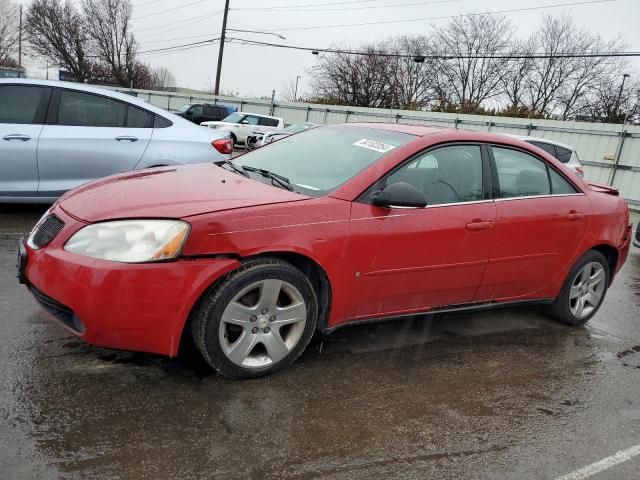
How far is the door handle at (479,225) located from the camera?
12.3 ft

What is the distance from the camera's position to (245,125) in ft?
81.8

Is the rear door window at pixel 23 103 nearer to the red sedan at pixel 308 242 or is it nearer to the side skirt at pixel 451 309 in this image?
the red sedan at pixel 308 242

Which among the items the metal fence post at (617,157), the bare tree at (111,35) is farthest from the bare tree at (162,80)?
the metal fence post at (617,157)

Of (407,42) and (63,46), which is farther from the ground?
(407,42)

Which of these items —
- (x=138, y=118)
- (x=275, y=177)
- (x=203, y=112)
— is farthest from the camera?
(x=203, y=112)

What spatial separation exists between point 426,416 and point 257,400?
0.90m

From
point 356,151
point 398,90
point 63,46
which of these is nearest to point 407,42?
point 398,90

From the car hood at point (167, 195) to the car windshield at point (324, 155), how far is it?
10.3 inches

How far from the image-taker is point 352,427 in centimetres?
285

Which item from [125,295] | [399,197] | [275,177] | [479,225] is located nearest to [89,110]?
[275,177]

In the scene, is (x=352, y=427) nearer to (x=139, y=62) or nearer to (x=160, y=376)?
(x=160, y=376)

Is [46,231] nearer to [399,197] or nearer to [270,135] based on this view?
[399,197]

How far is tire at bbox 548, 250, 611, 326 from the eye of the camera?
4.55m

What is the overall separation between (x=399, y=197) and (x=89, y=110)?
14.0 feet
